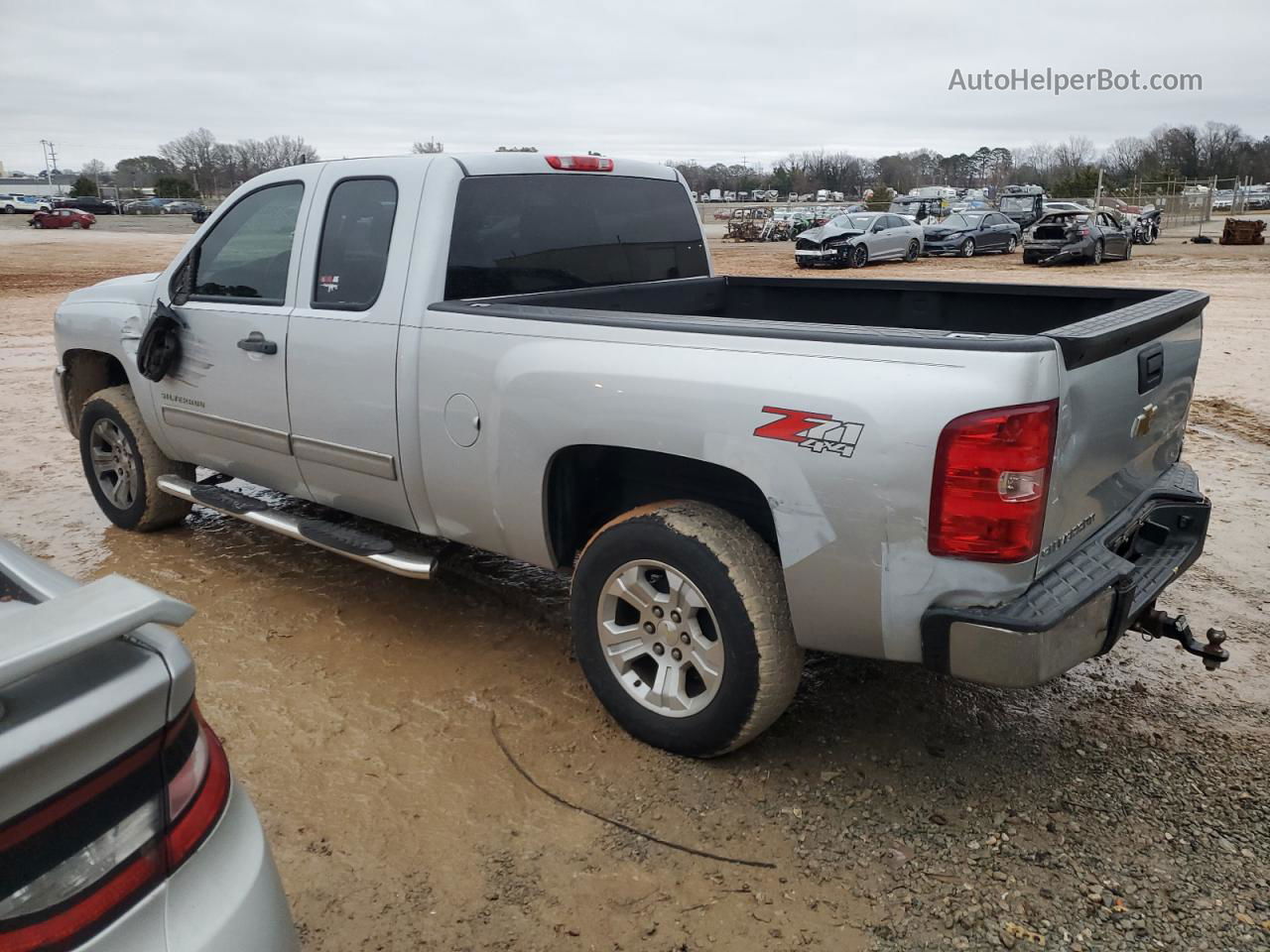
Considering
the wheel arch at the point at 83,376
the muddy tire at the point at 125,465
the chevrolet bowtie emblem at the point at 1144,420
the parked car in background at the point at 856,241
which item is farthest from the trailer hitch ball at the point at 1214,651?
the parked car in background at the point at 856,241

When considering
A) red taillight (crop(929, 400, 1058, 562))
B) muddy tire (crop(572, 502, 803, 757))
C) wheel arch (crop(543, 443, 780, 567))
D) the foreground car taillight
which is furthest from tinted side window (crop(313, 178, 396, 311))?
the foreground car taillight

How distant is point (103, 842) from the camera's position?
1435 mm

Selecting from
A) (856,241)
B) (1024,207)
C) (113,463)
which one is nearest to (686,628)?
(113,463)

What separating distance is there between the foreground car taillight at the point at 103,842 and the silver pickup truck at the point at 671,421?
5.66 ft

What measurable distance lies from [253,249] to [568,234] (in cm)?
149

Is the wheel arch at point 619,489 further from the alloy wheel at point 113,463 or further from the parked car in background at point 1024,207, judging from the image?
the parked car in background at point 1024,207

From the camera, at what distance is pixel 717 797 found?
10.3 ft

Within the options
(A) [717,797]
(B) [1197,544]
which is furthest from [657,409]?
(B) [1197,544]

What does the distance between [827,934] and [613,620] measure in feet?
4.02

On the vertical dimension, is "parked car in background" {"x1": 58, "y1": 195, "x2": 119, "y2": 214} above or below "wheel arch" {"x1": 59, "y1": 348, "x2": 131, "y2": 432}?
above

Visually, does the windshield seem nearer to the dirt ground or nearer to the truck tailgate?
the dirt ground

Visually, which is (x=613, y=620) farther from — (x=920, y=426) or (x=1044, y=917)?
(x=1044, y=917)

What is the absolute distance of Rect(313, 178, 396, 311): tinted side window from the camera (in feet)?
12.9

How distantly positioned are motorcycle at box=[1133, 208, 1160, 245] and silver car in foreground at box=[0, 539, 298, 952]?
1437 inches
